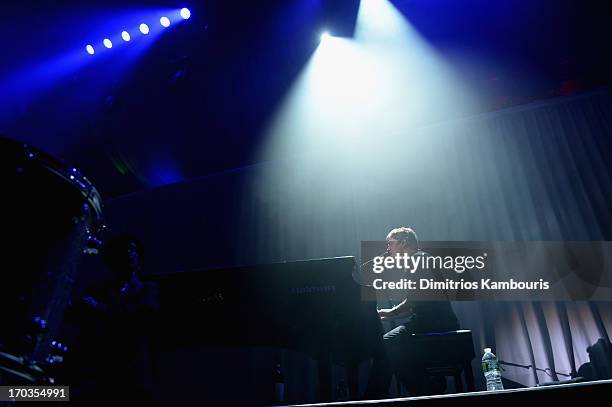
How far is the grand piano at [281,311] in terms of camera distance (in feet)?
8.43

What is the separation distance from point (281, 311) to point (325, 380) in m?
0.52

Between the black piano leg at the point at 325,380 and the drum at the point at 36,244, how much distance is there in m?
1.42

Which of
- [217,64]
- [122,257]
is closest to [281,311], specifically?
[122,257]

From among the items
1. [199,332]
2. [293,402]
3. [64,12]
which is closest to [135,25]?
[64,12]

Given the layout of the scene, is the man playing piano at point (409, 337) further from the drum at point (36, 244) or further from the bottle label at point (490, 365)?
the drum at point (36, 244)

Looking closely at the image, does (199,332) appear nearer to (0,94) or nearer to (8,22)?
(8,22)

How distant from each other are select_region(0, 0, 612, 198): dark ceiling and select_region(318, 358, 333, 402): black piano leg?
145 inches

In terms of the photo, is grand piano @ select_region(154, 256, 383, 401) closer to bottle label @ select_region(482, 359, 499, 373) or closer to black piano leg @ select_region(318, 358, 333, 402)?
black piano leg @ select_region(318, 358, 333, 402)

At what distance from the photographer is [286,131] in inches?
256

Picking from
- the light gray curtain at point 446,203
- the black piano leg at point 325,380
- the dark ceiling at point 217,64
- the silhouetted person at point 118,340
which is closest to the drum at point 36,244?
the silhouetted person at point 118,340

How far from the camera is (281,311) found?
2756 millimetres

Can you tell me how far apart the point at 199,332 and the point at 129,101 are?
3754mm

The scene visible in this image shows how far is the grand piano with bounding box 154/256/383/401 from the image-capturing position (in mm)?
2570

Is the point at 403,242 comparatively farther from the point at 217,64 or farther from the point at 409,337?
the point at 217,64
